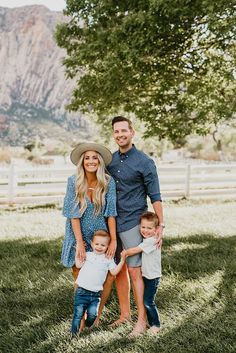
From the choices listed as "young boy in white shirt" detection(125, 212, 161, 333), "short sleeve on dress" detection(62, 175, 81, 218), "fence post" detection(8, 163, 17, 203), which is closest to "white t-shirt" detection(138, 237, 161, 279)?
"young boy in white shirt" detection(125, 212, 161, 333)

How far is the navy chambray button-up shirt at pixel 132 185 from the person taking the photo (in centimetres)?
454

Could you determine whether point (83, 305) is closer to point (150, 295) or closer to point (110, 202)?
point (150, 295)

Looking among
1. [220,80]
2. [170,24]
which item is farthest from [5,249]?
[220,80]

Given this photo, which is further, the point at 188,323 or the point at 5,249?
the point at 5,249

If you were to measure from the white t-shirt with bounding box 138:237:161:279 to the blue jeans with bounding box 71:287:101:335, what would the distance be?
20.7 inches

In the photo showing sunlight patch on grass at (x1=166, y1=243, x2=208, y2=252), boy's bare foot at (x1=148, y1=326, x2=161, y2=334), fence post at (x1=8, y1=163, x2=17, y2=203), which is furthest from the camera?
fence post at (x1=8, y1=163, x2=17, y2=203)

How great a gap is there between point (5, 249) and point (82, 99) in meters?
4.12

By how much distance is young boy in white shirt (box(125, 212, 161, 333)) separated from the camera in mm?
4449

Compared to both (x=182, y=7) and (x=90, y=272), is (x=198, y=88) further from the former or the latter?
(x=90, y=272)

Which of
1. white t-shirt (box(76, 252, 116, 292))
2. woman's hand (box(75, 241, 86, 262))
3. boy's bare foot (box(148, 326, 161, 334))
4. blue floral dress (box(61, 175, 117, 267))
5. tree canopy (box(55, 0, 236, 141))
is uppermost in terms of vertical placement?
tree canopy (box(55, 0, 236, 141))

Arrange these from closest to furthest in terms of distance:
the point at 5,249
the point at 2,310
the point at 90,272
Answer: the point at 90,272 < the point at 2,310 < the point at 5,249

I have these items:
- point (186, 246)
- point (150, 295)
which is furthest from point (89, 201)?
point (186, 246)

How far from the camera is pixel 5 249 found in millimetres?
8406

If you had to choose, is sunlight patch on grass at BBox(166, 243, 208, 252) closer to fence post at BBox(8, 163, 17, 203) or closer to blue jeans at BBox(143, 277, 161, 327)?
blue jeans at BBox(143, 277, 161, 327)
